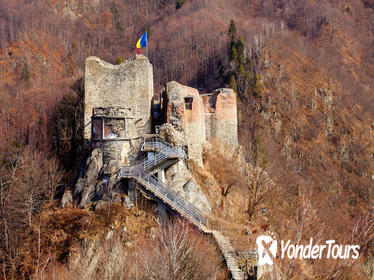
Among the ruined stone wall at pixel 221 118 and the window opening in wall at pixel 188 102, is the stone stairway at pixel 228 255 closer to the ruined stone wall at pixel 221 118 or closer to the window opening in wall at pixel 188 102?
the window opening in wall at pixel 188 102

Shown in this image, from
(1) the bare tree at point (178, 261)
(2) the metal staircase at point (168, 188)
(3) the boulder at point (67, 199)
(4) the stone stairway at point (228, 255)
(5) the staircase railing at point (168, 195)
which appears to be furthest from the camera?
(3) the boulder at point (67, 199)

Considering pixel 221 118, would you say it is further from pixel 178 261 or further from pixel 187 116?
pixel 178 261

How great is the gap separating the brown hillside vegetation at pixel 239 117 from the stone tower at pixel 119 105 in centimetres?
565

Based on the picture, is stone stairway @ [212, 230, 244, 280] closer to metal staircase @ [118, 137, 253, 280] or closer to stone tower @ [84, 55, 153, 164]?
metal staircase @ [118, 137, 253, 280]

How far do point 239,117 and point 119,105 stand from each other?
34.4 m

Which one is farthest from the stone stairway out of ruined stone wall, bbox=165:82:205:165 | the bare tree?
ruined stone wall, bbox=165:82:205:165

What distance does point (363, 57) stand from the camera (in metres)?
114

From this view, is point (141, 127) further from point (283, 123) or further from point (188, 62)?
point (188, 62)

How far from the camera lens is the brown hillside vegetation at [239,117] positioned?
23.6m

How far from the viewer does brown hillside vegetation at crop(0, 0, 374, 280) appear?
23.6 metres

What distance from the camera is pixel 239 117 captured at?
205 feet

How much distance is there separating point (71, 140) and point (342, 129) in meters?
56.2

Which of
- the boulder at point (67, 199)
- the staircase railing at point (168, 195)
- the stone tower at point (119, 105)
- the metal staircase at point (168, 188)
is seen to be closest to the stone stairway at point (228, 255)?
the metal staircase at point (168, 188)

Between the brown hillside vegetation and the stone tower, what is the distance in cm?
565
